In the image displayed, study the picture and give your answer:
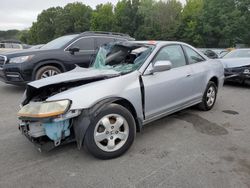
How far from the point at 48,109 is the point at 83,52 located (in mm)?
4769

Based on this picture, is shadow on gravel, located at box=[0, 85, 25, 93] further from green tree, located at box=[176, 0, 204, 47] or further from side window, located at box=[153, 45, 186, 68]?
green tree, located at box=[176, 0, 204, 47]

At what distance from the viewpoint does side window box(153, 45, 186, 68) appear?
405 cm

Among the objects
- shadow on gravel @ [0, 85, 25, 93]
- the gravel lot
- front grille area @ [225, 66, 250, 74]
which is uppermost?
front grille area @ [225, 66, 250, 74]

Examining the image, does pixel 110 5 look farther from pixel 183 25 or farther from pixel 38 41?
pixel 38 41

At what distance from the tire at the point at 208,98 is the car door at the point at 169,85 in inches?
26.6

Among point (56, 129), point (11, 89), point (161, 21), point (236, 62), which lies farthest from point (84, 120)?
point (161, 21)

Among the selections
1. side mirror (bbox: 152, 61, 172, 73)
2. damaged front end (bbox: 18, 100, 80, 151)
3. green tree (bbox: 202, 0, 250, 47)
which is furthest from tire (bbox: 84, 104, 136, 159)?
green tree (bbox: 202, 0, 250, 47)

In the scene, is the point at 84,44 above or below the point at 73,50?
above

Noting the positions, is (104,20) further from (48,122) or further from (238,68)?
(48,122)

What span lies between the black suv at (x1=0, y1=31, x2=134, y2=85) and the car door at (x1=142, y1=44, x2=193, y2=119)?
3.54 metres

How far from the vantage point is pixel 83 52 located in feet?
24.2

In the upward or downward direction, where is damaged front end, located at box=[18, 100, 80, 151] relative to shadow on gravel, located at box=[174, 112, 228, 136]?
upward

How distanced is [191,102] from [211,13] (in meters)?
38.8

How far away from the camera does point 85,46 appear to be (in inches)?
295
